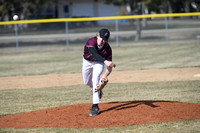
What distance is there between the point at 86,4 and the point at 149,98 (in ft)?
124

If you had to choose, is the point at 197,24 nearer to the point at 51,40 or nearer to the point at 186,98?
the point at 51,40

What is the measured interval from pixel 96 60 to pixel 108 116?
3.72 feet

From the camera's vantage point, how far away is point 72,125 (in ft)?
18.8

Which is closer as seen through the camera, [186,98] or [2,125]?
[2,125]

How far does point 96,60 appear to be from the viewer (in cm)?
629

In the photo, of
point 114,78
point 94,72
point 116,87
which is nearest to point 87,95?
point 116,87

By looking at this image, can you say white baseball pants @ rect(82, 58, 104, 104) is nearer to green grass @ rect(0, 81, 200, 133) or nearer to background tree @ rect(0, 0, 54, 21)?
green grass @ rect(0, 81, 200, 133)

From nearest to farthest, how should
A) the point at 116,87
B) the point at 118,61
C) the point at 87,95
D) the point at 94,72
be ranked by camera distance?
the point at 94,72 < the point at 87,95 < the point at 116,87 < the point at 118,61

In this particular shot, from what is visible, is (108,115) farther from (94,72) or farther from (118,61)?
(118,61)

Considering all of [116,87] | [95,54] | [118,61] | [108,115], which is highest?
[95,54]

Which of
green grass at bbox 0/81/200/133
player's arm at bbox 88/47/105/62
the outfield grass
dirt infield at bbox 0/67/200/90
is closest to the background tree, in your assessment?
the outfield grass

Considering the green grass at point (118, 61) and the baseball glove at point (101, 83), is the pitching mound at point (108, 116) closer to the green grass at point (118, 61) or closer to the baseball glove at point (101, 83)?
the baseball glove at point (101, 83)

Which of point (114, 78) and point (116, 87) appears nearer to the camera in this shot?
point (116, 87)

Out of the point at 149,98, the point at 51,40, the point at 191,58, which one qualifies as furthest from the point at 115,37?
the point at 149,98
